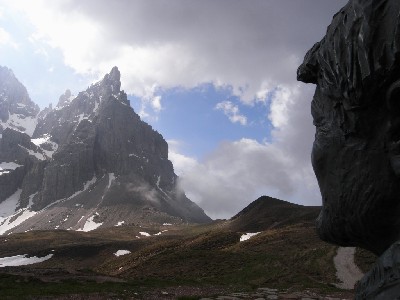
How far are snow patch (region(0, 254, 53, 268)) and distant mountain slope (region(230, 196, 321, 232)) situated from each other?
3732cm

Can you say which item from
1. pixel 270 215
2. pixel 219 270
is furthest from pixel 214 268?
pixel 270 215

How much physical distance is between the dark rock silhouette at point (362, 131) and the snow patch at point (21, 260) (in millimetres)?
79920

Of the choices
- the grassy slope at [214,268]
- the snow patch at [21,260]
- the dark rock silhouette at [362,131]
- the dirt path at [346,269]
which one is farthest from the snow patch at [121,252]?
the dark rock silhouette at [362,131]

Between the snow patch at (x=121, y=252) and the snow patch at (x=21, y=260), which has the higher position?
the snow patch at (x=121, y=252)

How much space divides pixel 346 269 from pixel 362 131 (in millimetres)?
35364

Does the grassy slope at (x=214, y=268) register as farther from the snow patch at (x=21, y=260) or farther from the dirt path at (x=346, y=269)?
the snow patch at (x=21, y=260)

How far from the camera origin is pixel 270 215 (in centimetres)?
7588

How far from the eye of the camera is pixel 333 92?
7.54 feet

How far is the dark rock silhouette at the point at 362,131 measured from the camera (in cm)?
199

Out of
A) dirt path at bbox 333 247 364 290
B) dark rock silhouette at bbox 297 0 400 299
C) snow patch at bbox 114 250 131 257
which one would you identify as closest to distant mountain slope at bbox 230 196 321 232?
snow patch at bbox 114 250 131 257

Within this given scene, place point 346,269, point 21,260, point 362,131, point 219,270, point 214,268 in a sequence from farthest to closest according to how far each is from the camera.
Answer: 1. point 21,260
2. point 214,268
3. point 219,270
4. point 346,269
5. point 362,131

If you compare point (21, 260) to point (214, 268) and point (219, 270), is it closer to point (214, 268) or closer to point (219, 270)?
point (214, 268)

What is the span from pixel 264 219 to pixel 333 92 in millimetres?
73752

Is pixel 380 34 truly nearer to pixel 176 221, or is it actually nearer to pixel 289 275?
pixel 289 275
